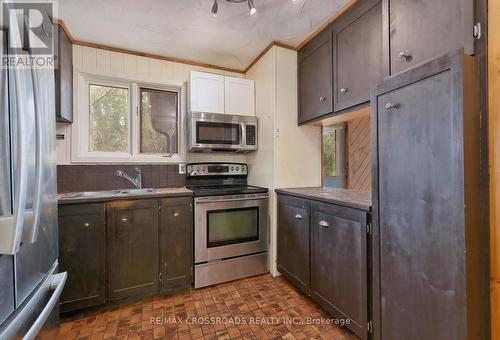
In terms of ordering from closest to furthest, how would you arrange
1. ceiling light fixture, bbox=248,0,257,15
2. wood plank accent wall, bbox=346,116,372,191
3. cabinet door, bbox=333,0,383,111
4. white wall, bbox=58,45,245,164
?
cabinet door, bbox=333,0,383,111 < ceiling light fixture, bbox=248,0,257,15 < white wall, bbox=58,45,245,164 < wood plank accent wall, bbox=346,116,372,191

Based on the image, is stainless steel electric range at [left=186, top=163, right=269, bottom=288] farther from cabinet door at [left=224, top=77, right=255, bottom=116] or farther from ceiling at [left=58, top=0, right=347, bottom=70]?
ceiling at [left=58, top=0, right=347, bottom=70]

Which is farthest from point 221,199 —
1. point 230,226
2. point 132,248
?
point 132,248

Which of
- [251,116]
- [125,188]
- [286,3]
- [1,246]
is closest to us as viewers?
[1,246]

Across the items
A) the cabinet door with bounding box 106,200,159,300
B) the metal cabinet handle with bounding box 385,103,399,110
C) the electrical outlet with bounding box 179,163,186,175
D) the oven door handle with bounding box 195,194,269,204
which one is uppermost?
the metal cabinet handle with bounding box 385,103,399,110

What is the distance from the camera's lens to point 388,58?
52.6 inches

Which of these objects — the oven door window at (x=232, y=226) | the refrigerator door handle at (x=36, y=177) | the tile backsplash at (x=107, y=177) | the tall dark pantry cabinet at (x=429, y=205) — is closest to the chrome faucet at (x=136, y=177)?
the tile backsplash at (x=107, y=177)

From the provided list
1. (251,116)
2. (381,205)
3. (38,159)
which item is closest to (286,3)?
(251,116)

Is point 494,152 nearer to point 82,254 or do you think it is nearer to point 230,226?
point 230,226

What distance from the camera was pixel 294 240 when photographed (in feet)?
6.84

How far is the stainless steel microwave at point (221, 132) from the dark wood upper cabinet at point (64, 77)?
3.65 ft

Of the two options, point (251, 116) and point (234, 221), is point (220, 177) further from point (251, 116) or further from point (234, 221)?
point (251, 116)

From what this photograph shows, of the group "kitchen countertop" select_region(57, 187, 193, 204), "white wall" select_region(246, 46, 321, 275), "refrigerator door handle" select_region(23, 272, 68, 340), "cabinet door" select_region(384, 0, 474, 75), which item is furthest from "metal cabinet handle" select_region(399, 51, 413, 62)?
"refrigerator door handle" select_region(23, 272, 68, 340)

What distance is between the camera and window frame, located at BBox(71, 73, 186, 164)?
2.33 m

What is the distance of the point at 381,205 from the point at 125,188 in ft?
7.92
